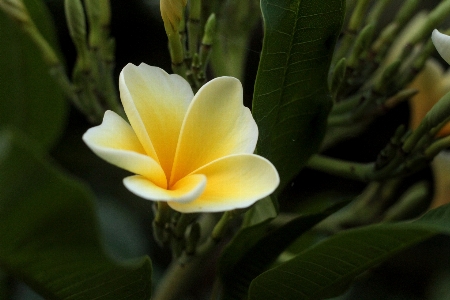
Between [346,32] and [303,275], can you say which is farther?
[346,32]

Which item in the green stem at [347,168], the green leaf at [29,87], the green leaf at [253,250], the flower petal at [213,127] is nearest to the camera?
the flower petal at [213,127]

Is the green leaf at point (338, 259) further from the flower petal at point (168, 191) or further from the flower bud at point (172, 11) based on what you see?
the flower bud at point (172, 11)

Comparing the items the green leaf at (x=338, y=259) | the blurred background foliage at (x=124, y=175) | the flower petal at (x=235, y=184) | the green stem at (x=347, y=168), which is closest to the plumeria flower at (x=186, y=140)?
the flower petal at (x=235, y=184)

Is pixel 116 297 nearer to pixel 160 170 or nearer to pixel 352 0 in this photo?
pixel 160 170

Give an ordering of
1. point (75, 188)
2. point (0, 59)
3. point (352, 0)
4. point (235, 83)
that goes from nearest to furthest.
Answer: point (75, 188) → point (235, 83) → point (352, 0) → point (0, 59)

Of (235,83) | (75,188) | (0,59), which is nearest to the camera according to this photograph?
(75,188)

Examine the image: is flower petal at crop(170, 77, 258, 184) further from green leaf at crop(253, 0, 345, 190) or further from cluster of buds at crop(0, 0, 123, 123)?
cluster of buds at crop(0, 0, 123, 123)

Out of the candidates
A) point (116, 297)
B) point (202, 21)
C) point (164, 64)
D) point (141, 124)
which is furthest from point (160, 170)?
point (164, 64)

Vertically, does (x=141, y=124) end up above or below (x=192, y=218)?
above
